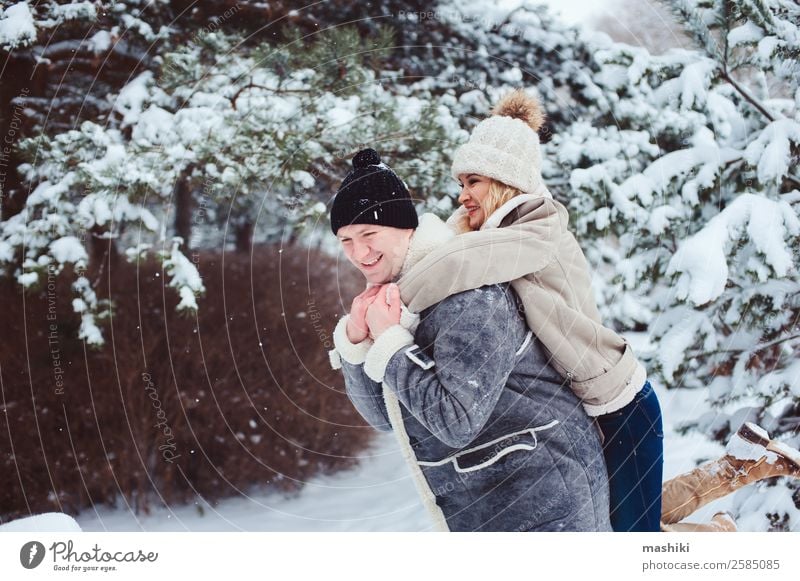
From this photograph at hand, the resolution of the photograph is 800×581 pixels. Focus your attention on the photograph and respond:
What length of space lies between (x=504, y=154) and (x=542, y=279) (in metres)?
0.21

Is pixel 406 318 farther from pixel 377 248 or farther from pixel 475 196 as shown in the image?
pixel 475 196

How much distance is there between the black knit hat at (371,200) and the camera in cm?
92

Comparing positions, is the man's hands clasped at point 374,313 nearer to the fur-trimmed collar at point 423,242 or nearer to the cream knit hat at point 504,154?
the fur-trimmed collar at point 423,242

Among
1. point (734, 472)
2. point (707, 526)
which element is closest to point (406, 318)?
point (734, 472)

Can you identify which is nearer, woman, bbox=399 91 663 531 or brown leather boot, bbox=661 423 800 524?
woman, bbox=399 91 663 531

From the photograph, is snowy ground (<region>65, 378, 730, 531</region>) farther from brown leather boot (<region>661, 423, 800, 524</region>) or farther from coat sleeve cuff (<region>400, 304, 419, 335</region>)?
coat sleeve cuff (<region>400, 304, 419, 335</region>)

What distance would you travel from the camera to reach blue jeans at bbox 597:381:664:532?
1028mm

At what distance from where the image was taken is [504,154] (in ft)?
3.26

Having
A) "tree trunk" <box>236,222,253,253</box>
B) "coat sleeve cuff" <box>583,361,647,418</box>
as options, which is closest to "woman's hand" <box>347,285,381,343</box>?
"coat sleeve cuff" <box>583,361,647,418</box>

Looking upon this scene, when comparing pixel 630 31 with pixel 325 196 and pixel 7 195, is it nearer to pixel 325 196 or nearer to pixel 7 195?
pixel 325 196

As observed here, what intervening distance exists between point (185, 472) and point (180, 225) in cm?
94
